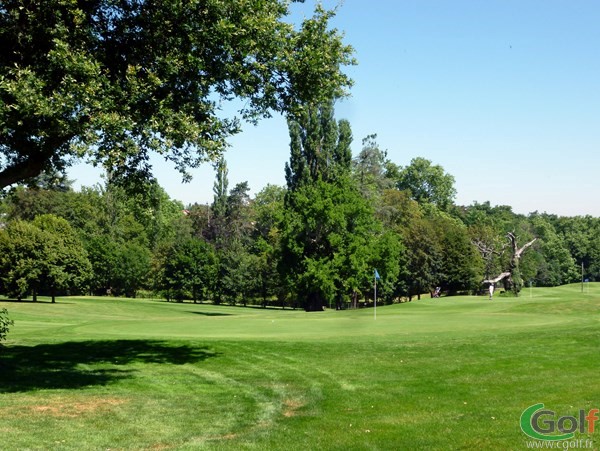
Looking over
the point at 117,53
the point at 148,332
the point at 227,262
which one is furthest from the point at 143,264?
the point at 117,53

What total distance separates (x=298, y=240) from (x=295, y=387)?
42.5 m

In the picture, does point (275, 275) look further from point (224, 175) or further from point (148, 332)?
point (148, 332)

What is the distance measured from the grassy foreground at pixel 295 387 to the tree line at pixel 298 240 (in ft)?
15.4

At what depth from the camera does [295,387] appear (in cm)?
1426

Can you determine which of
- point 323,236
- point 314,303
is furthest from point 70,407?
point 314,303

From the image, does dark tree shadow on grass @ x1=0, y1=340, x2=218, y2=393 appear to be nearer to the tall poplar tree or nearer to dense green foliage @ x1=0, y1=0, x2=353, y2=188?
dense green foliage @ x1=0, y1=0, x2=353, y2=188

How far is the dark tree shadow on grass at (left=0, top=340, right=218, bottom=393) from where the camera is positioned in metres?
15.3

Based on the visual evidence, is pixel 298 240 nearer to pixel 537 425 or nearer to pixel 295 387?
pixel 295 387

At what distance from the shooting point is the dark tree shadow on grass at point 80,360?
15.3m

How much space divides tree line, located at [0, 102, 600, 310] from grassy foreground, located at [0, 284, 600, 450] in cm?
469

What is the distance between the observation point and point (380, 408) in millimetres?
12078

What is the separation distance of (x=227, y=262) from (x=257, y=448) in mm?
70098

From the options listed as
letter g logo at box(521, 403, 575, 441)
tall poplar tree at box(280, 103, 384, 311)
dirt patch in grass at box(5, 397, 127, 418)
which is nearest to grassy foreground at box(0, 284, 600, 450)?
dirt patch in grass at box(5, 397, 127, 418)

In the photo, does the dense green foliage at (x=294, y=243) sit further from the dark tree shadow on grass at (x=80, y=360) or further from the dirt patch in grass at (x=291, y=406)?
the dirt patch in grass at (x=291, y=406)
